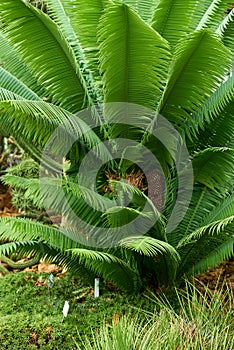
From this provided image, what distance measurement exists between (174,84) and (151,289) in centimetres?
136

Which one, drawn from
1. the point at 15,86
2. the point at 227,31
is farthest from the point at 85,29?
the point at 227,31

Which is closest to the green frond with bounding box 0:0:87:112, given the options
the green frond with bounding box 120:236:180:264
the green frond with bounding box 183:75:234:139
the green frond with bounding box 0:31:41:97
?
the green frond with bounding box 0:31:41:97

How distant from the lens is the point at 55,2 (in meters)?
4.11

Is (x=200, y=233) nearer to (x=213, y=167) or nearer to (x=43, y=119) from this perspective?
(x=213, y=167)

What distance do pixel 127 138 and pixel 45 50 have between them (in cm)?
77

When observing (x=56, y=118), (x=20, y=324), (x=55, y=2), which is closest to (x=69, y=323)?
(x=20, y=324)

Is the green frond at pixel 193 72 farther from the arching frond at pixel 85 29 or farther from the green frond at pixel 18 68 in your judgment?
the green frond at pixel 18 68

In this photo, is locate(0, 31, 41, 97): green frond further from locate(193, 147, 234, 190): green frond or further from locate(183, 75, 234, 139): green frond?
locate(193, 147, 234, 190): green frond

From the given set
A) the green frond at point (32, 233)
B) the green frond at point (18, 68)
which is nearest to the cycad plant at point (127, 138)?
the green frond at point (32, 233)

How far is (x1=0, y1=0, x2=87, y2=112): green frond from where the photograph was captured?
2902 mm

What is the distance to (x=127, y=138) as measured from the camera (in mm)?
3438

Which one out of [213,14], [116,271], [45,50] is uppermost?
[213,14]

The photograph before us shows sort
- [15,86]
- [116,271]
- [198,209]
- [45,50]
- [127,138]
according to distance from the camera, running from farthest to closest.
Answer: [15,86]
[198,209]
[127,138]
[116,271]
[45,50]

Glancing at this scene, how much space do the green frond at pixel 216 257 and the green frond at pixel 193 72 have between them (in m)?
0.85
